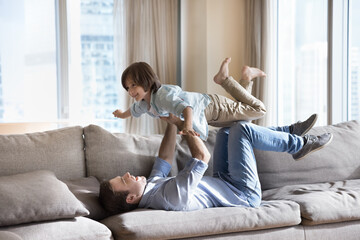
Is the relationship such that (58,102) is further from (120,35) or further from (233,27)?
(233,27)

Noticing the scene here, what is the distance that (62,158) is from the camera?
257 centimetres

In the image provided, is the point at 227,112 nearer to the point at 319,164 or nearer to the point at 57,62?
the point at 319,164

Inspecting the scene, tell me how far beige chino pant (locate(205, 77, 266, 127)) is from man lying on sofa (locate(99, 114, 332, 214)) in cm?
9

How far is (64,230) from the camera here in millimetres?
Answer: 1975

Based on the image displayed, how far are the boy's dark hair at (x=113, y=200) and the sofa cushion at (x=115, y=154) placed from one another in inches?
11.9

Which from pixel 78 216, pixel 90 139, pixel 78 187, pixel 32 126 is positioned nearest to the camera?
pixel 78 216

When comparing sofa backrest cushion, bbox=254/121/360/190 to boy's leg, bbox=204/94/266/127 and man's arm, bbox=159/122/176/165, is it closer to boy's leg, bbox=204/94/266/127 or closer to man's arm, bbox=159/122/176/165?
boy's leg, bbox=204/94/266/127

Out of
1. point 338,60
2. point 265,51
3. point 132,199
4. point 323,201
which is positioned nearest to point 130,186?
point 132,199

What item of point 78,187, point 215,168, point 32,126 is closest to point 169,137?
point 215,168

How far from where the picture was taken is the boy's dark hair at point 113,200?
2.30 metres

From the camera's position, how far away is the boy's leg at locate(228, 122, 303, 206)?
256 centimetres

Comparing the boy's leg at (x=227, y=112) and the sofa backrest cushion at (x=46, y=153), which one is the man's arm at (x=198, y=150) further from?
the sofa backrest cushion at (x=46, y=153)

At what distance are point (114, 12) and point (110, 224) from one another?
3664mm

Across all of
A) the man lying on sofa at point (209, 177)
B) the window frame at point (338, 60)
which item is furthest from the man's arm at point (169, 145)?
the window frame at point (338, 60)
